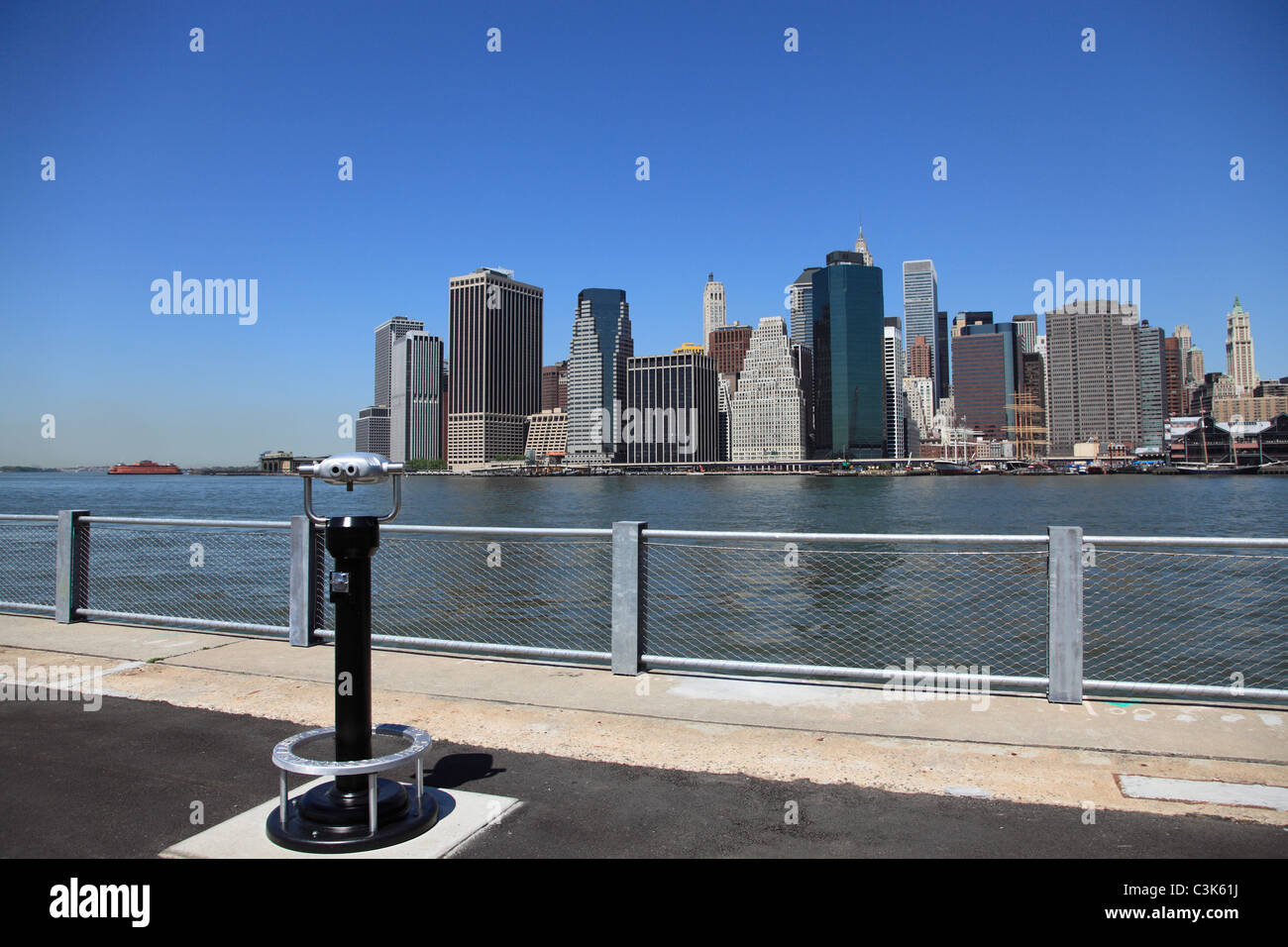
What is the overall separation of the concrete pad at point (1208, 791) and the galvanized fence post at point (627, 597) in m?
3.87

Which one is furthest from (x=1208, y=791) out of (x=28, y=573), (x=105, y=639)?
(x=28, y=573)

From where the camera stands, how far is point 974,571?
93.8ft

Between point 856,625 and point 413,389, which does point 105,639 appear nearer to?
point 856,625

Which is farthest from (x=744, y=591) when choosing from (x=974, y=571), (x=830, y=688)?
(x=830, y=688)

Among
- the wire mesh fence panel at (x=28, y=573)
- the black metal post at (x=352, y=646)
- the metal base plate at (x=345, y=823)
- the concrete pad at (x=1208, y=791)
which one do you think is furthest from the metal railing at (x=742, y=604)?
the metal base plate at (x=345, y=823)

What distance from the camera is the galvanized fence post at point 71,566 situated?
31.9 feet

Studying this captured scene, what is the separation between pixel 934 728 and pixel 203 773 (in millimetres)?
4677

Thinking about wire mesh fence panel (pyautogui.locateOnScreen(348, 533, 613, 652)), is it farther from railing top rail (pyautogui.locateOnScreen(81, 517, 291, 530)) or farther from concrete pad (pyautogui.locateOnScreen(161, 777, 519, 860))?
concrete pad (pyautogui.locateOnScreen(161, 777, 519, 860))

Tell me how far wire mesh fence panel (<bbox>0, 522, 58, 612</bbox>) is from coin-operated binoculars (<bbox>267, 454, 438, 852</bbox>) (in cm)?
841

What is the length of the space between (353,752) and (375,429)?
573 feet

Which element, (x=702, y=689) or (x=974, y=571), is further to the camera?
(x=974, y=571)

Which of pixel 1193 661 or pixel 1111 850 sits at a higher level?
pixel 1111 850

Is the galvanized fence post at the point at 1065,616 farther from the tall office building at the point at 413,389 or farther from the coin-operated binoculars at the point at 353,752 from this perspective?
the tall office building at the point at 413,389
